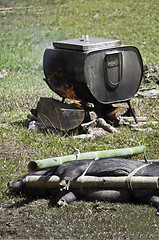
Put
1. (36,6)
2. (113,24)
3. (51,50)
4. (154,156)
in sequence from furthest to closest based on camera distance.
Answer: (36,6) → (113,24) → (51,50) → (154,156)

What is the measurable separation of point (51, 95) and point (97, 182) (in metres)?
5.45

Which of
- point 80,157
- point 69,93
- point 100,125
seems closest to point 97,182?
point 80,157

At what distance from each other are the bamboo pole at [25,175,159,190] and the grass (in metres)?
0.20

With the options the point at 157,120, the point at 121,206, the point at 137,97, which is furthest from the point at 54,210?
the point at 137,97

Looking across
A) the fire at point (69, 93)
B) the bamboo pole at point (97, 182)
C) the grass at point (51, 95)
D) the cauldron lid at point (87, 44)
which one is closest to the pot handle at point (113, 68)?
the cauldron lid at point (87, 44)

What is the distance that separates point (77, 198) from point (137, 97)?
5.48 m

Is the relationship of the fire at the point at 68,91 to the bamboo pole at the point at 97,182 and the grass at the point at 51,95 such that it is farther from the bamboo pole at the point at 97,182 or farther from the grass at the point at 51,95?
the bamboo pole at the point at 97,182

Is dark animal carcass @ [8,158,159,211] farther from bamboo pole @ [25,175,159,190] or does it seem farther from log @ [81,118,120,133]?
log @ [81,118,120,133]

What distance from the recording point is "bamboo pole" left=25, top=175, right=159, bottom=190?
458 centimetres

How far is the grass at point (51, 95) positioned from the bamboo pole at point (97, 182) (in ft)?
0.64

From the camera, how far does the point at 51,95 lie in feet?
32.7

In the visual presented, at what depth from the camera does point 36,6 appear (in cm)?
1923

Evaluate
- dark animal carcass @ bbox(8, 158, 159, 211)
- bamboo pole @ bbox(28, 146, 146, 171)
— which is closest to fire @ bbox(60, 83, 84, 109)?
bamboo pole @ bbox(28, 146, 146, 171)

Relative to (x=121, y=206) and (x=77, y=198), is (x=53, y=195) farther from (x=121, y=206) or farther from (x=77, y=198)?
(x=121, y=206)
